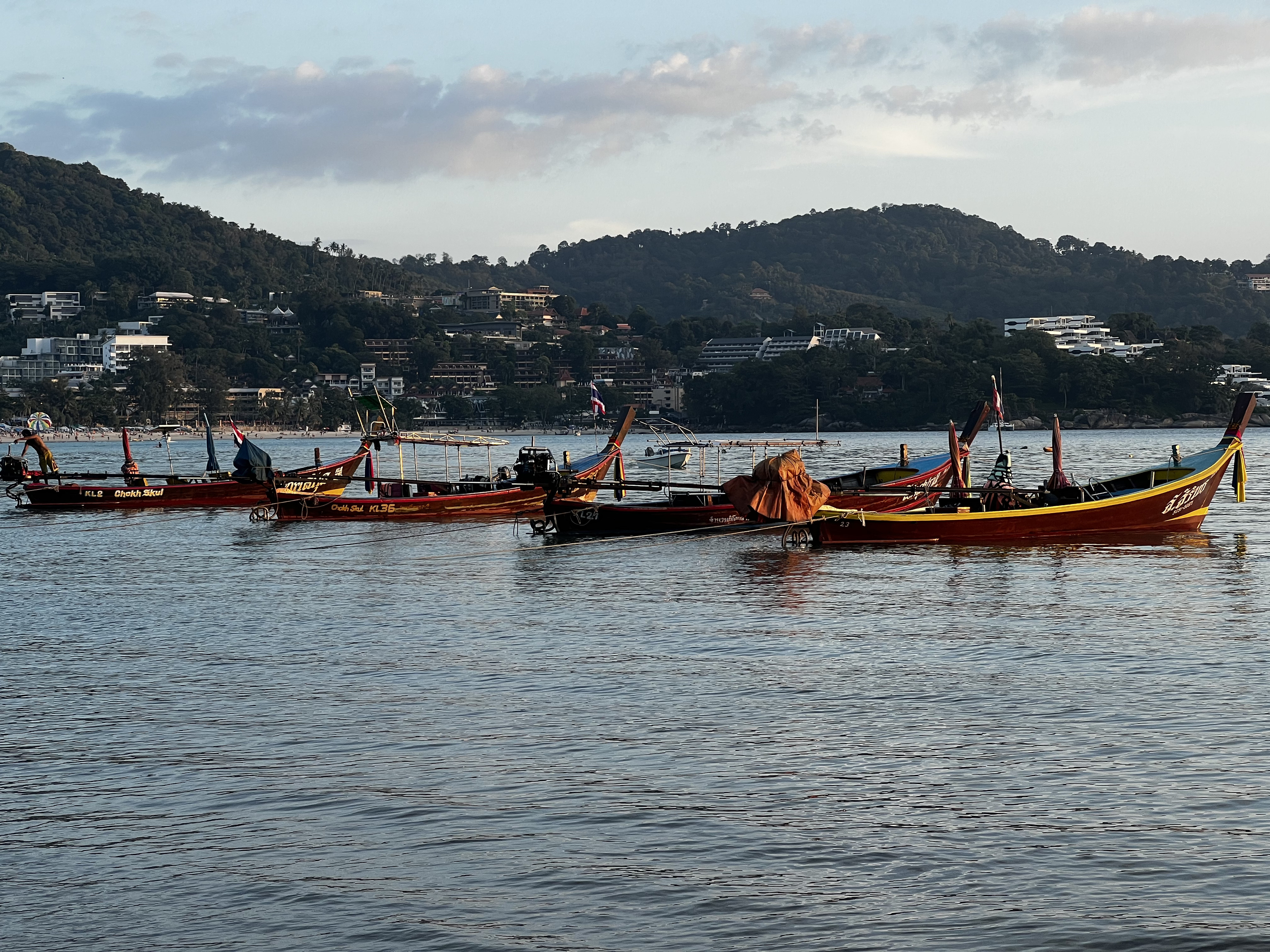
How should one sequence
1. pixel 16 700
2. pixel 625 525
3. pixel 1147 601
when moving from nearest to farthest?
pixel 16 700 → pixel 1147 601 → pixel 625 525

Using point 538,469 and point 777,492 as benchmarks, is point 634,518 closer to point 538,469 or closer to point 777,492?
point 538,469

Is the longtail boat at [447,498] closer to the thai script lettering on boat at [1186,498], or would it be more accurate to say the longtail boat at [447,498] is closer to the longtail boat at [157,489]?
the longtail boat at [157,489]

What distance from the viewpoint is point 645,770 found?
15469 mm

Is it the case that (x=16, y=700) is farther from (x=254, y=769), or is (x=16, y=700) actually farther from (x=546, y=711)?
(x=546, y=711)

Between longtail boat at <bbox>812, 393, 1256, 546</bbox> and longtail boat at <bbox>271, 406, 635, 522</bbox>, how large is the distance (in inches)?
531

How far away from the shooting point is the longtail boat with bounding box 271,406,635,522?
52344 millimetres

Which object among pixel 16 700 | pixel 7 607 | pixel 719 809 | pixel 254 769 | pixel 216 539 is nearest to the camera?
pixel 719 809

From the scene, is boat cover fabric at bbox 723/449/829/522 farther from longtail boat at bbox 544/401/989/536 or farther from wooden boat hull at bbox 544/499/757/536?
wooden boat hull at bbox 544/499/757/536

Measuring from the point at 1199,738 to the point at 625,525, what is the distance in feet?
93.9

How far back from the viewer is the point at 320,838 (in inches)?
520

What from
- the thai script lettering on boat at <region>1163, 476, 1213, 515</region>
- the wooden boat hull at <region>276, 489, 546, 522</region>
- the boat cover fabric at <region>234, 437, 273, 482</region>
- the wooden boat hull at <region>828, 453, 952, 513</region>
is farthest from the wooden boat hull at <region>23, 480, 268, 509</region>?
the thai script lettering on boat at <region>1163, 476, 1213, 515</region>

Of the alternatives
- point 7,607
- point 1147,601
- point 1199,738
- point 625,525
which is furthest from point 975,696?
point 625,525

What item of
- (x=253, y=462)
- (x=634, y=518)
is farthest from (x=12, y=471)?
(x=634, y=518)

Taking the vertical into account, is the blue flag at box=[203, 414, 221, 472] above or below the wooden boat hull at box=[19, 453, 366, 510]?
above
